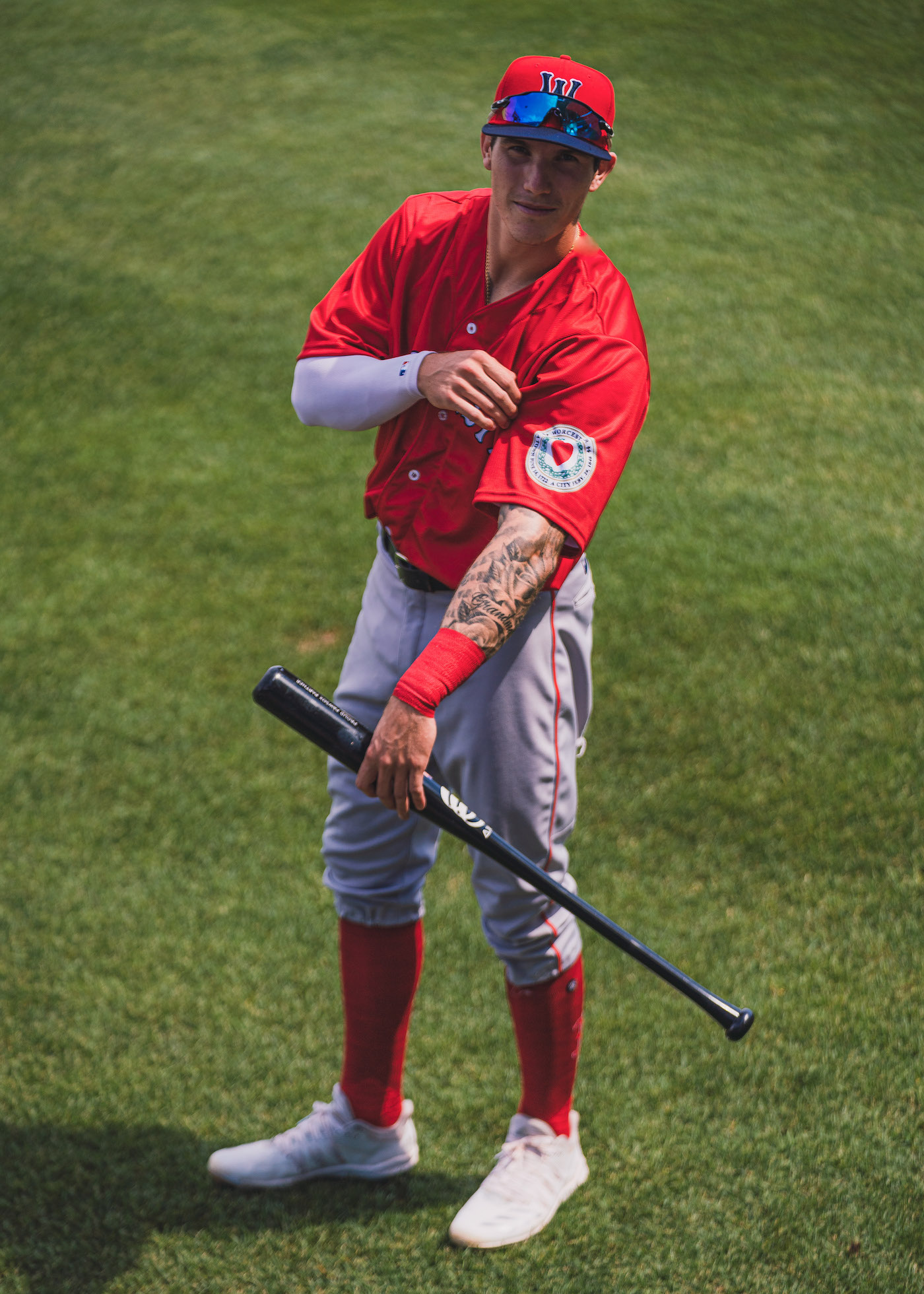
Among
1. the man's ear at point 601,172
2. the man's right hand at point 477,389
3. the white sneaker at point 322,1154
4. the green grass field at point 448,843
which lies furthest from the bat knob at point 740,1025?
the man's ear at point 601,172

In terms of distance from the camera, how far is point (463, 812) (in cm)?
206

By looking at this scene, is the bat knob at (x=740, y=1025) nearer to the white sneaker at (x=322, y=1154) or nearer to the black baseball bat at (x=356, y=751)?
the black baseball bat at (x=356, y=751)

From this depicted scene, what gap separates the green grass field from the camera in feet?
8.38

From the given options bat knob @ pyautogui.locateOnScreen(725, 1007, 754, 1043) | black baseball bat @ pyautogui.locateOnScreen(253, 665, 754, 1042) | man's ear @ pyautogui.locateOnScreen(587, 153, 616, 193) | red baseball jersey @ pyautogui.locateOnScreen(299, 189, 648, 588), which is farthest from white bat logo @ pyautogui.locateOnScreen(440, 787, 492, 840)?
man's ear @ pyautogui.locateOnScreen(587, 153, 616, 193)

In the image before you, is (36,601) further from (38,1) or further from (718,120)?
(38,1)

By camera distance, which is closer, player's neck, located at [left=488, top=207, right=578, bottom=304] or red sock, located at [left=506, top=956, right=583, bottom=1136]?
player's neck, located at [left=488, top=207, right=578, bottom=304]

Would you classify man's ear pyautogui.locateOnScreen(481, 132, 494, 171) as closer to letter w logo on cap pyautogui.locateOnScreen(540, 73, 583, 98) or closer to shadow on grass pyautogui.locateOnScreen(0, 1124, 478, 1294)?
letter w logo on cap pyautogui.locateOnScreen(540, 73, 583, 98)

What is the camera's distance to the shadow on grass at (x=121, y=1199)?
2.43m

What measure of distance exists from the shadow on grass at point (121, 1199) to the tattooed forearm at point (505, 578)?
1397 millimetres

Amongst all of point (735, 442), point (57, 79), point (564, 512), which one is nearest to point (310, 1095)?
point (564, 512)

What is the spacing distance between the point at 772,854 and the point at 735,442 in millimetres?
2455

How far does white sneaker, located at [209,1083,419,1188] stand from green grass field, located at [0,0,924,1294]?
2.0 inches

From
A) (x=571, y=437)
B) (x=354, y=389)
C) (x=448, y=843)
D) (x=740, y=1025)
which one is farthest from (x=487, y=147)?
(x=448, y=843)

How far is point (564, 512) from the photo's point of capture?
1946mm
